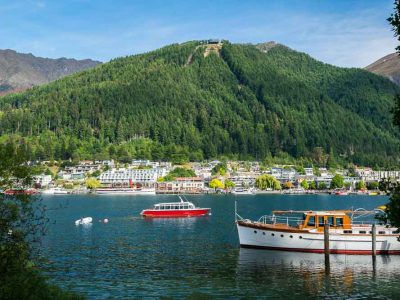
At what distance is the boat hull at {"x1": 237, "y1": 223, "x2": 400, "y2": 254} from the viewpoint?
61.4 m

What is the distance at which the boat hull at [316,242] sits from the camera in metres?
61.4

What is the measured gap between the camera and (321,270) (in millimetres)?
53562

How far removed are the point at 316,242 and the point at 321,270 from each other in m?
9.32

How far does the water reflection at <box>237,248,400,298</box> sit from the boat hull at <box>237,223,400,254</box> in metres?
0.90

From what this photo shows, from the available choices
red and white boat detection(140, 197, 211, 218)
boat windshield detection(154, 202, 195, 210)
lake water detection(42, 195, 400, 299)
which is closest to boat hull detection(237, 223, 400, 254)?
lake water detection(42, 195, 400, 299)

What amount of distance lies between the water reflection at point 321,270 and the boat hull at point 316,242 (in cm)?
90

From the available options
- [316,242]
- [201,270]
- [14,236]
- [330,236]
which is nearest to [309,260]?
[316,242]

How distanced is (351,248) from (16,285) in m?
49.3

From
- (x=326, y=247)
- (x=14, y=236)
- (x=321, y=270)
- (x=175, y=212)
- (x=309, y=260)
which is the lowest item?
(x=321, y=270)

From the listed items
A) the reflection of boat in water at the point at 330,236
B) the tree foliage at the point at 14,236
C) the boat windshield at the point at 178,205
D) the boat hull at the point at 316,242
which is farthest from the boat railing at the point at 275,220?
the tree foliage at the point at 14,236

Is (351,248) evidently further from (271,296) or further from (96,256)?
(96,256)

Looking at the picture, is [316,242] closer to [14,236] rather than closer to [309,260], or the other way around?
[309,260]

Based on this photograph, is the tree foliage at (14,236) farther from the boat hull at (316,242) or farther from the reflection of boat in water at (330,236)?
the boat hull at (316,242)

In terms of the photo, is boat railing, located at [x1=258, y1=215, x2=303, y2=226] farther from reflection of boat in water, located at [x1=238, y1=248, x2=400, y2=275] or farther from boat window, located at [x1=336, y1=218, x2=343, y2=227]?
boat window, located at [x1=336, y1=218, x2=343, y2=227]
